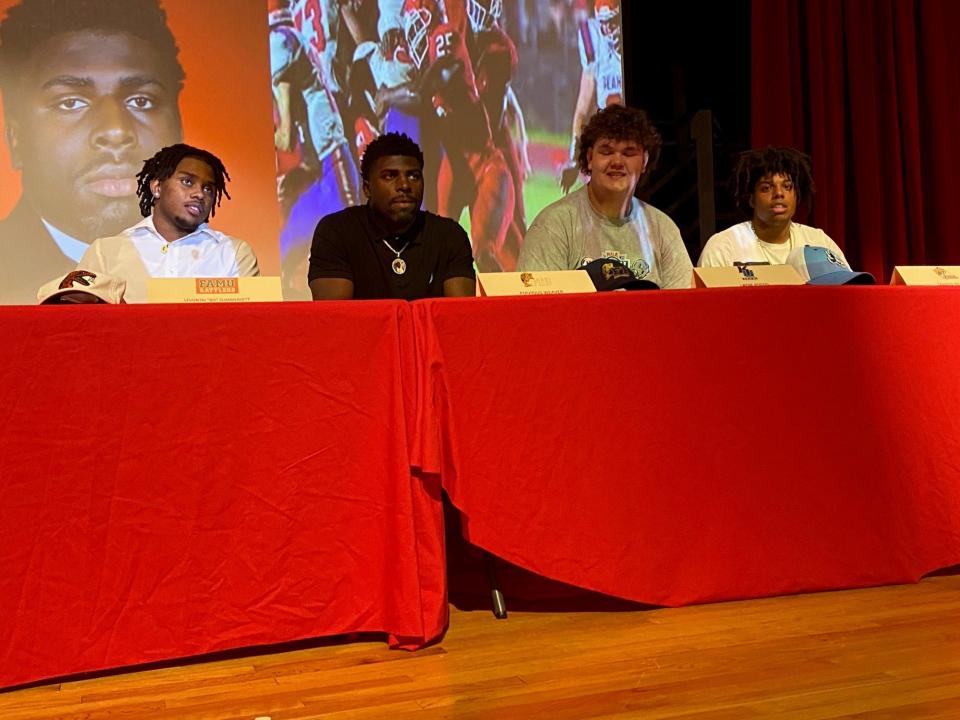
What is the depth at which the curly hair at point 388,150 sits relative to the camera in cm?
240

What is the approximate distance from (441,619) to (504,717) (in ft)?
1.18

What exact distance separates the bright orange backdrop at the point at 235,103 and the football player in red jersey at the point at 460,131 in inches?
23.3

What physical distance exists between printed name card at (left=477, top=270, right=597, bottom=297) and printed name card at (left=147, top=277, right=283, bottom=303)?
0.38 m

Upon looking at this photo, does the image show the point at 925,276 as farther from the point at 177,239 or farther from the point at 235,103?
the point at 235,103

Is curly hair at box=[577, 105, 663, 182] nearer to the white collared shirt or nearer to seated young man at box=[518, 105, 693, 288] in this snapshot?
seated young man at box=[518, 105, 693, 288]

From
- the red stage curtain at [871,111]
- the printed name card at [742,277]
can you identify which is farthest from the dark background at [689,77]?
the printed name card at [742,277]

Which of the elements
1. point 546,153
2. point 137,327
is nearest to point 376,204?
point 137,327

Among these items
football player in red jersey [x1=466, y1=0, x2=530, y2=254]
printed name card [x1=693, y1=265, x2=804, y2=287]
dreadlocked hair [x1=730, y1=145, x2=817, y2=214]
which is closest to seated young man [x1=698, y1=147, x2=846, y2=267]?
dreadlocked hair [x1=730, y1=145, x2=817, y2=214]

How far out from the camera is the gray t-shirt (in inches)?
102

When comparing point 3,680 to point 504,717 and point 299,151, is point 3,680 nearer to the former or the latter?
point 504,717

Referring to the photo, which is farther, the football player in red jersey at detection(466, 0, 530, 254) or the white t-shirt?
the football player in red jersey at detection(466, 0, 530, 254)

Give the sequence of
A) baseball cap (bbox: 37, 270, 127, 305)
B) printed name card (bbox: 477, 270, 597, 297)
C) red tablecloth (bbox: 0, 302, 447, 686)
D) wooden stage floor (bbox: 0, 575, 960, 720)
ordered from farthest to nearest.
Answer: printed name card (bbox: 477, 270, 597, 297), baseball cap (bbox: 37, 270, 127, 305), red tablecloth (bbox: 0, 302, 447, 686), wooden stage floor (bbox: 0, 575, 960, 720)

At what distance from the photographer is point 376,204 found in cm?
Answer: 240

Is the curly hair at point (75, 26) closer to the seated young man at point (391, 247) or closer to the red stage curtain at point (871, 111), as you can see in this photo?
the seated young man at point (391, 247)
